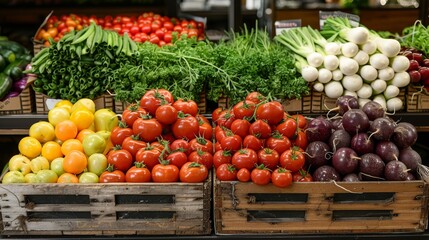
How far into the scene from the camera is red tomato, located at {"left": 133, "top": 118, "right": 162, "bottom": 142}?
251 cm

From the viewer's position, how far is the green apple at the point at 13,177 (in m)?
2.44

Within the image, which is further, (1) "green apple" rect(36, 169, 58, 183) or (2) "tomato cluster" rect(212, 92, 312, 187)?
(1) "green apple" rect(36, 169, 58, 183)

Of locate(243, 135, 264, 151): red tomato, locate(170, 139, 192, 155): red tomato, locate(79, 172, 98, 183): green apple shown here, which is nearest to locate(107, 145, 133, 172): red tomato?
locate(79, 172, 98, 183): green apple

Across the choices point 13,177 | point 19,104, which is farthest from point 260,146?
→ point 19,104

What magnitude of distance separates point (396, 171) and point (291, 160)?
509mm

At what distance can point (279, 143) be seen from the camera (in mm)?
2432

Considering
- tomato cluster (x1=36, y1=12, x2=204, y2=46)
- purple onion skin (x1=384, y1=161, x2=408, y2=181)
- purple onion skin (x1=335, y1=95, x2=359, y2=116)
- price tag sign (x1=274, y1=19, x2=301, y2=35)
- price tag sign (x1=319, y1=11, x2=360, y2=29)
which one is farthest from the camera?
tomato cluster (x1=36, y1=12, x2=204, y2=46)

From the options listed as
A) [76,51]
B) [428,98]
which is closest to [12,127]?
[76,51]

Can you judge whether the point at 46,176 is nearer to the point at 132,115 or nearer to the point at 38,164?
the point at 38,164

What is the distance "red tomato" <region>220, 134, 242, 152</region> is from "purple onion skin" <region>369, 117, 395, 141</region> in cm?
65

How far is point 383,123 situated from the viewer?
249 centimetres

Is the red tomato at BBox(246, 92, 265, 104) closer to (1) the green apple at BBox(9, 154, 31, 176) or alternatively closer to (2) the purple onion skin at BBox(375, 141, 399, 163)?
(2) the purple onion skin at BBox(375, 141, 399, 163)

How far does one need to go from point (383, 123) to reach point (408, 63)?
2.47 feet

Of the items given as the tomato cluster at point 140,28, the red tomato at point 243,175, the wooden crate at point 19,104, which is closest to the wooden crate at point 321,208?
the red tomato at point 243,175
